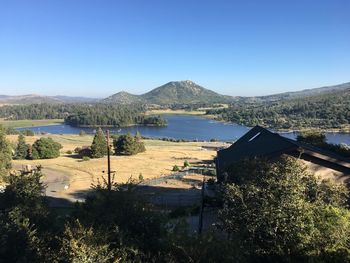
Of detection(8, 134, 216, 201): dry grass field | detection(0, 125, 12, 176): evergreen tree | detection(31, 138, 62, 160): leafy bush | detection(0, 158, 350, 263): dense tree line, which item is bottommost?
detection(8, 134, 216, 201): dry grass field

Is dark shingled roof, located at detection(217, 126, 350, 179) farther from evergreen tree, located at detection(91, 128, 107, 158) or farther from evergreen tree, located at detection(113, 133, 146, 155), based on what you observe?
evergreen tree, located at detection(113, 133, 146, 155)

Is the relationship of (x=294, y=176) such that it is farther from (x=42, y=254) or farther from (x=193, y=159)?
(x=193, y=159)

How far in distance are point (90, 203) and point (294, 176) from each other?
739cm

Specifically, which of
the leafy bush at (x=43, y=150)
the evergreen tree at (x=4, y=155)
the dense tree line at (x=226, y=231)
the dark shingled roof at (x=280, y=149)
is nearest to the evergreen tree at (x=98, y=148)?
the leafy bush at (x=43, y=150)

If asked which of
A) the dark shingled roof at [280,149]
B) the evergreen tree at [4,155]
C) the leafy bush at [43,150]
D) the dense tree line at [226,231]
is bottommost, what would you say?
the leafy bush at [43,150]

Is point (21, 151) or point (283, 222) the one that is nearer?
point (283, 222)

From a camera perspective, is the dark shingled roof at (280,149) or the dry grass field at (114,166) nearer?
the dark shingled roof at (280,149)

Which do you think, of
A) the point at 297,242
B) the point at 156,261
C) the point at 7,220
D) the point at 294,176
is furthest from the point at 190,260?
the point at 7,220

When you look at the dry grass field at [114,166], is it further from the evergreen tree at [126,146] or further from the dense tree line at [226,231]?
the dense tree line at [226,231]

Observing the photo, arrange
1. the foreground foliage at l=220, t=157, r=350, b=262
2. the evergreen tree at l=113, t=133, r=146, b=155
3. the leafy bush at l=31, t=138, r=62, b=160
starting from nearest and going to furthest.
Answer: the foreground foliage at l=220, t=157, r=350, b=262, the leafy bush at l=31, t=138, r=62, b=160, the evergreen tree at l=113, t=133, r=146, b=155

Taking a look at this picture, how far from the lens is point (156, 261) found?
1149 cm

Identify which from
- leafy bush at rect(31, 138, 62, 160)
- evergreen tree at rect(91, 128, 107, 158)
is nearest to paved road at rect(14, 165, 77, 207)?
leafy bush at rect(31, 138, 62, 160)

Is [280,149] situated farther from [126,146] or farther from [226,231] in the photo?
[126,146]

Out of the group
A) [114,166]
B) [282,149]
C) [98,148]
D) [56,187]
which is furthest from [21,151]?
[282,149]
